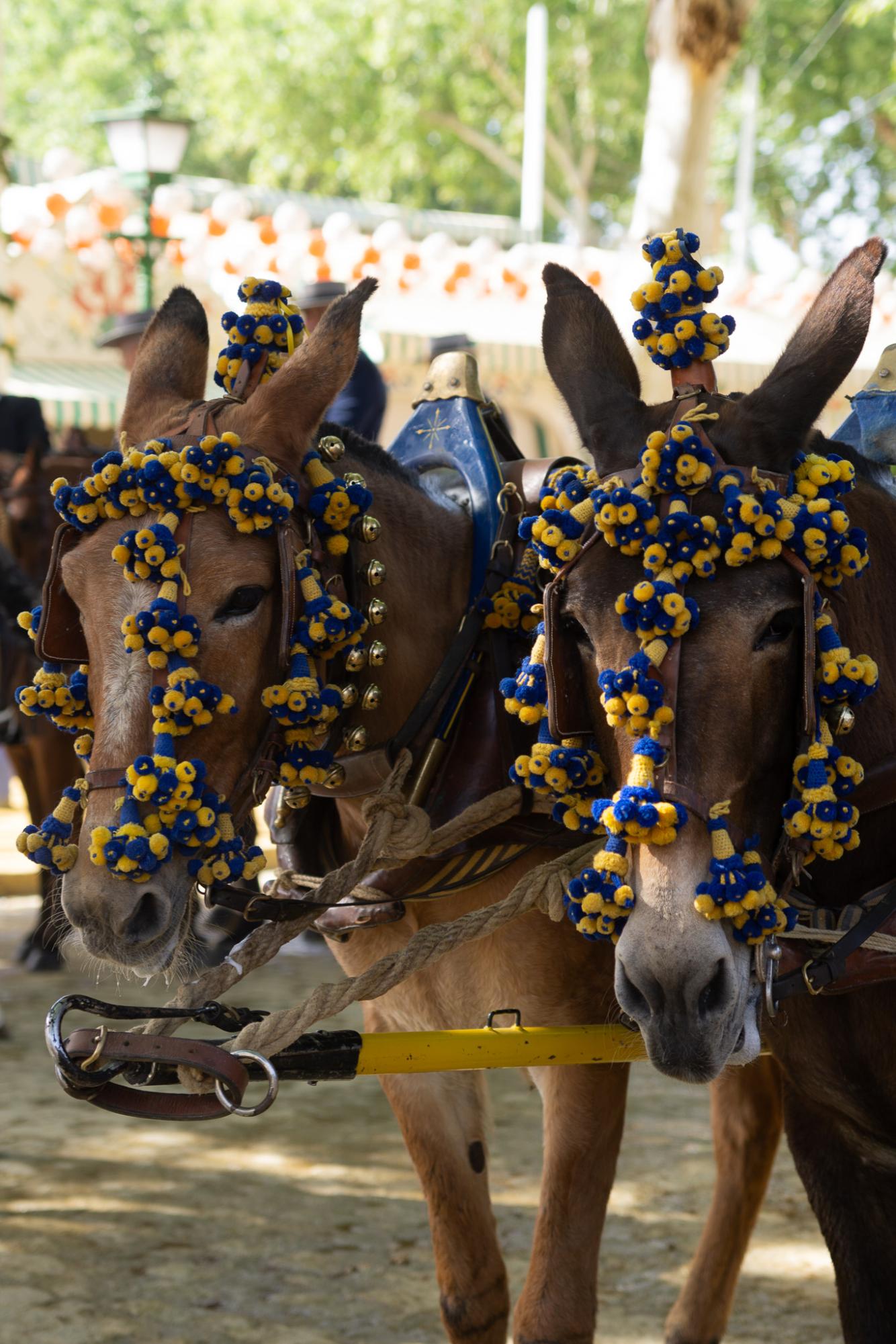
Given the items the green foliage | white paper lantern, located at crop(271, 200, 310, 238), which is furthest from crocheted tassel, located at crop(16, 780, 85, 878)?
the green foliage

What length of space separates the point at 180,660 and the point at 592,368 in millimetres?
808

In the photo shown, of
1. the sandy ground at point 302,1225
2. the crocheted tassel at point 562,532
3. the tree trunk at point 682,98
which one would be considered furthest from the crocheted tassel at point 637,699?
the tree trunk at point 682,98

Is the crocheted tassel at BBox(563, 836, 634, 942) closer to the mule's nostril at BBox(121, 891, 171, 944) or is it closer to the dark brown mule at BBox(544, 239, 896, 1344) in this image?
the dark brown mule at BBox(544, 239, 896, 1344)

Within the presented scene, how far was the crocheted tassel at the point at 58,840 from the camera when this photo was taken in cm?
225

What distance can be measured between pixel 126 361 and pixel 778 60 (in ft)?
80.1

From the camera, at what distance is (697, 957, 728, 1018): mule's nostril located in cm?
192

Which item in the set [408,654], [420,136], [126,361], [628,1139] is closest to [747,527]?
[408,654]

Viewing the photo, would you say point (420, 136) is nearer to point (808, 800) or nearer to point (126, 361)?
point (126, 361)

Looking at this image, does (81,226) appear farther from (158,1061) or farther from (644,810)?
(644,810)

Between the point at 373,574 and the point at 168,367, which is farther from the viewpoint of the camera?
the point at 168,367

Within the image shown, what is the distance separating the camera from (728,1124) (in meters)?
3.80

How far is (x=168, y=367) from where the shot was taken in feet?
8.69

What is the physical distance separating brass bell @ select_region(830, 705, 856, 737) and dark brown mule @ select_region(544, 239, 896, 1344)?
6 centimetres

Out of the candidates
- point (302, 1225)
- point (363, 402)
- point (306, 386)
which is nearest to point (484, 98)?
point (363, 402)
